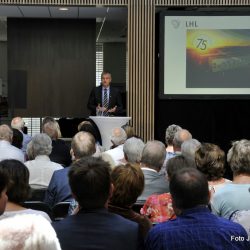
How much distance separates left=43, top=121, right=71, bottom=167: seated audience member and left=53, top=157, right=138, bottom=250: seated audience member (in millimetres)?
3374

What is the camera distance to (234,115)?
32.9 feet

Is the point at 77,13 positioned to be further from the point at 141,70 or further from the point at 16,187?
the point at 16,187

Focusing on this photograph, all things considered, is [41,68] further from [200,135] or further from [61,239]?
[61,239]

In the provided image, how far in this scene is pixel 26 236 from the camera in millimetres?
1637

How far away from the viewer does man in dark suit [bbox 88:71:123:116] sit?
9.19 meters

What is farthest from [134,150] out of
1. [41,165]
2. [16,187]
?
[16,187]

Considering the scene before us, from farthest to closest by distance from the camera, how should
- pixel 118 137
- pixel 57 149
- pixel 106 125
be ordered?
pixel 106 125
pixel 118 137
pixel 57 149

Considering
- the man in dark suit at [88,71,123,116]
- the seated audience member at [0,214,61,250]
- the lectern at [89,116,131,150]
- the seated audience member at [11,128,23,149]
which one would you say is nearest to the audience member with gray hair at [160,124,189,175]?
the seated audience member at [11,128,23,149]

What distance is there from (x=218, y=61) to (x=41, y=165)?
5.35 m

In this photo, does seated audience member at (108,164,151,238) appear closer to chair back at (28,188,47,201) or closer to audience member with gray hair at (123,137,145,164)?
chair back at (28,188,47,201)

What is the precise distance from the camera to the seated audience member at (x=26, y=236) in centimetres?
163

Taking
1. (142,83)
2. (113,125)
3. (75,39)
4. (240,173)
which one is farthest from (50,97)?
(240,173)

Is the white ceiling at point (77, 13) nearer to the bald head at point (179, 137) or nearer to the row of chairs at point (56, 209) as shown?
the bald head at point (179, 137)

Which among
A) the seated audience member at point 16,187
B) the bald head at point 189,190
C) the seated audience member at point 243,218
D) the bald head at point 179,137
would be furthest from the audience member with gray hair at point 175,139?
the bald head at point 189,190
